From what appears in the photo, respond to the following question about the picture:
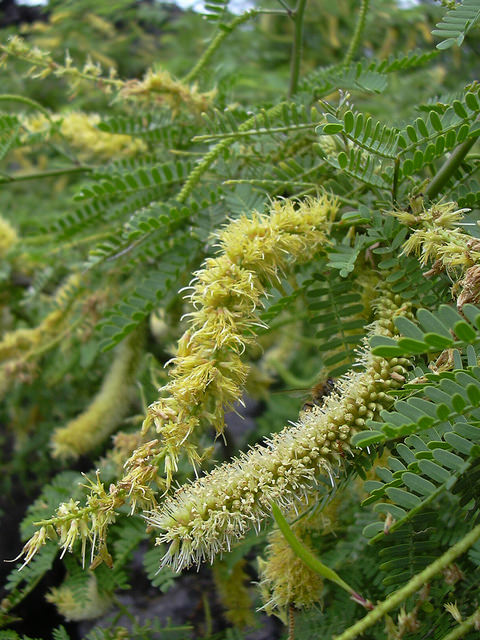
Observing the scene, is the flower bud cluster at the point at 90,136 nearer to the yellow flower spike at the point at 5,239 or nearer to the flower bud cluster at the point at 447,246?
the yellow flower spike at the point at 5,239

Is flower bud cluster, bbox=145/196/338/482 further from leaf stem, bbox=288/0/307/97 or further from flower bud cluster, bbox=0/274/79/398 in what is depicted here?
flower bud cluster, bbox=0/274/79/398

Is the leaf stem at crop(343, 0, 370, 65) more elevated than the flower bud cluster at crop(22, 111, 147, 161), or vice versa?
the leaf stem at crop(343, 0, 370, 65)

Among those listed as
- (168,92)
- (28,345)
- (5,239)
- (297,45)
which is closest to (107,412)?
(28,345)

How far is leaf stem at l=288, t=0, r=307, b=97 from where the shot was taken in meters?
0.79

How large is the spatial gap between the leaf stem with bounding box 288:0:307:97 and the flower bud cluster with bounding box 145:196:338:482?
362 millimetres

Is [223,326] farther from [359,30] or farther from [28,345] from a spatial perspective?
[28,345]

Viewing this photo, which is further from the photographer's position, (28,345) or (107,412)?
(28,345)

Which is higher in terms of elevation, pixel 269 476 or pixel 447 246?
pixel 447 246

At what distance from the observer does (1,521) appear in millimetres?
1194

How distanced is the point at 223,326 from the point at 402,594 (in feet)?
0.81

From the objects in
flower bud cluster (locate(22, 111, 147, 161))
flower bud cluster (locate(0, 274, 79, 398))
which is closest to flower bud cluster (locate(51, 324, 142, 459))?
flower bud cluster (locate(0, 274, 79, 398))

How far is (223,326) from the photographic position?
493 millimetres

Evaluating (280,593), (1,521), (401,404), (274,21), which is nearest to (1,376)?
(1,521)

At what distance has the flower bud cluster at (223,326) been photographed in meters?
0.47
